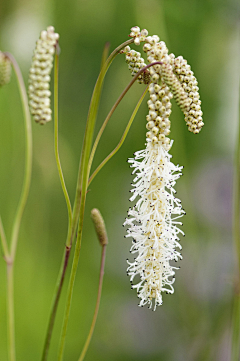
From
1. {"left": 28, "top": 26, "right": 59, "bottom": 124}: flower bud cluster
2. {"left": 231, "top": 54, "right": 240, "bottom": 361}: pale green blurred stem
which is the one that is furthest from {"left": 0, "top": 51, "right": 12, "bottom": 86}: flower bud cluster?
{"left": 231, "top": 54, "right": 240, "bottom": 361}: pale green blurred stem

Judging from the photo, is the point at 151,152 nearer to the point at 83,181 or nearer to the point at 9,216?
the point at 83,181

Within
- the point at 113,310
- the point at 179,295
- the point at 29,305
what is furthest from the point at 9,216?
the point at 179,295

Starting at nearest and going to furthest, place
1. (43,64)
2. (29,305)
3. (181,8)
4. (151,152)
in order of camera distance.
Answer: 1. (43,64)
2. (151,152)
3. (29,305)
4. (181,8)

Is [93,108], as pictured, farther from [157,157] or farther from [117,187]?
[117,187]

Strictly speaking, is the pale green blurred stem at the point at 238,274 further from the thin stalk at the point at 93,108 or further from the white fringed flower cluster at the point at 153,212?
the thin stalk at the point at 93,108

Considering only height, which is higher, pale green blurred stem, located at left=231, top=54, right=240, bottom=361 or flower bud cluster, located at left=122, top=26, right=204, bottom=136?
flower bud cluster, located at left=122, top=26, right=204, bottom=136

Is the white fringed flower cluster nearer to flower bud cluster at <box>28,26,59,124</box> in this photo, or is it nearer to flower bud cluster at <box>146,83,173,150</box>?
flower bud cluster at <box>146,83,173,150</box>

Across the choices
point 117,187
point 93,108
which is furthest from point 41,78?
point 117,187
